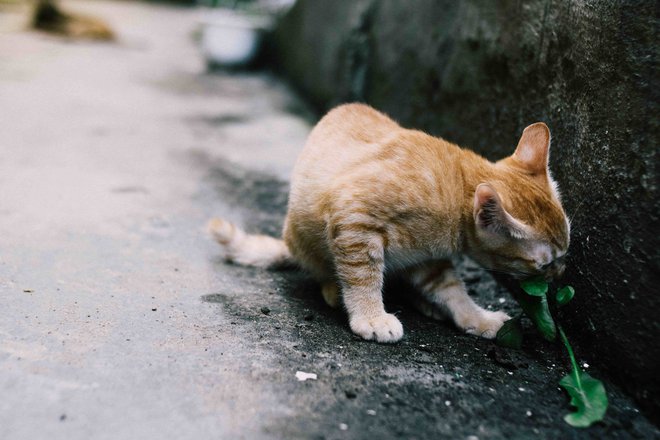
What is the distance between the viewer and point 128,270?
2.73 m

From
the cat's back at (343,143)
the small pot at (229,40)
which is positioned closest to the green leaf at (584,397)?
the cat's back at (343,143)

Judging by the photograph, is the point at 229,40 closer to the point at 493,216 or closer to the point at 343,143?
the point at 343,143

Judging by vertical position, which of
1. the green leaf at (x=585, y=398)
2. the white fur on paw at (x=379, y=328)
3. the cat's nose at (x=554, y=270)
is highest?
the cat's nose at (x=554, y=270)

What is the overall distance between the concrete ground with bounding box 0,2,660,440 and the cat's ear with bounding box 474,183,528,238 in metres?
0.46

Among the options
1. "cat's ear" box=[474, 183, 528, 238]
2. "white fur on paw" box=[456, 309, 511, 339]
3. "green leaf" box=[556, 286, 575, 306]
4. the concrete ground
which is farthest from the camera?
"white fur on paw" box=[456, 309, 511, 339]

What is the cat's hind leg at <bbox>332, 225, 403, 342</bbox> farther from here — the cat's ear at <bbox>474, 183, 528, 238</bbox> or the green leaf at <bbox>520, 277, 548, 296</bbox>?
the green leaf at <bbox>520, 277, 548, 296</bbox>

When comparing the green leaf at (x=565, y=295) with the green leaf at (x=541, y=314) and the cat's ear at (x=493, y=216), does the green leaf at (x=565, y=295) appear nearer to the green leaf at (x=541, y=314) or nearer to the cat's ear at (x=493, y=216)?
the green leaf at (x=541, y=314)

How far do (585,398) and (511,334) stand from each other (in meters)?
0.44

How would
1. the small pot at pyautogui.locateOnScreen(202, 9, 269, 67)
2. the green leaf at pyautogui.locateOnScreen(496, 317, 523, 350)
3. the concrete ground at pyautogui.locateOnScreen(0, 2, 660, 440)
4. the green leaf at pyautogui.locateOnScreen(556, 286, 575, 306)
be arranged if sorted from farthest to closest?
the small pot at pyautogui.locateOnScreen(202, 9, 269, 67), the green leaf at pyautogui.locateOnScreen(496, 317, 523, 350), the green leaf at pyautogui.locateOnScreen(556, 286, 575, 306), the concrete ground at pyautogui.locateOnScreen(0, 2, 660, 440)

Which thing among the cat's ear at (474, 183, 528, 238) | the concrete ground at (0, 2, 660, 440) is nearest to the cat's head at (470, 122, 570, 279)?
the cat's ear at (474, 183, 528, 238)

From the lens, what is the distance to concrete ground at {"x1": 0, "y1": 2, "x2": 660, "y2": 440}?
69.7 inches

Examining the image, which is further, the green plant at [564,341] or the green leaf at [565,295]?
the green leaf at [565,295]

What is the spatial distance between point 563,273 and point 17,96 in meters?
5.08

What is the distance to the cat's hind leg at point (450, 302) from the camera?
8.11 feet
